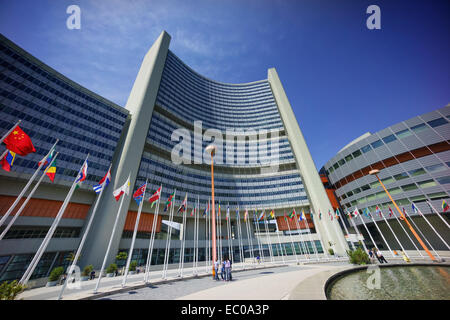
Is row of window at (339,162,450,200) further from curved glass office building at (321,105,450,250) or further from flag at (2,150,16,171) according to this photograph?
flag at (2,150,16,171)

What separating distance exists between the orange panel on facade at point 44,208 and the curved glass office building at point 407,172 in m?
52.2

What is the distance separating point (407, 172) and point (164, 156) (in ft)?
187

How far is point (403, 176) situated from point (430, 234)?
11657 mm

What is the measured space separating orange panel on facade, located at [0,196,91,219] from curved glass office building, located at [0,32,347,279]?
0.71 ft

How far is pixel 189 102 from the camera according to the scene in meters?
56.6

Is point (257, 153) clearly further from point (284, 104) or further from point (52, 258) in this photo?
point (52, 258)

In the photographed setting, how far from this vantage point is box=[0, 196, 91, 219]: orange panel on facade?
2401cm

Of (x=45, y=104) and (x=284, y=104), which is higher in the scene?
(x=284, y=104)

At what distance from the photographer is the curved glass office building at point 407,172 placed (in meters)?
30.0

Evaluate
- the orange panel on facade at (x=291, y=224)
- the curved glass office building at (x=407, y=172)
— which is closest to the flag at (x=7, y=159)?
the curved glass office building at (x=407, y=172)

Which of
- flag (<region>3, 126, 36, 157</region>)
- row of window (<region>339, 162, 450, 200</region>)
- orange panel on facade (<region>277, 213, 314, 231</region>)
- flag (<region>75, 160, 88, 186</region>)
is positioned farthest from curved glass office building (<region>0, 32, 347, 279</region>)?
flag (<region>3, 126, 36, 157</region>)

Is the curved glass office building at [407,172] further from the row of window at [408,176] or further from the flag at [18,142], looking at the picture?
the flag at [18,142]
